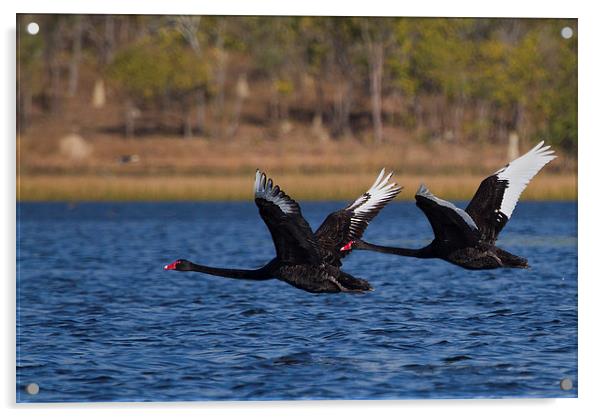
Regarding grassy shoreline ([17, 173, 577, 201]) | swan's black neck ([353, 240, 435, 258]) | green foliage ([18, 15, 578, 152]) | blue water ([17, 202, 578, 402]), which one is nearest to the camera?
blue water ([17, 202, 578, 402])

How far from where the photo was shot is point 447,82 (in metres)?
45.9

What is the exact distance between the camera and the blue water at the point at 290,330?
43.4 ft

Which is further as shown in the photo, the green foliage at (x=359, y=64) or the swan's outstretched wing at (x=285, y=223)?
the green foliage at (x=359, y=64)

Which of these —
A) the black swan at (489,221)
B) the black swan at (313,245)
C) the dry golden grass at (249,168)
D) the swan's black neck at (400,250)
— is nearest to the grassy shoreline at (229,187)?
the dry golden grass at (249,168)

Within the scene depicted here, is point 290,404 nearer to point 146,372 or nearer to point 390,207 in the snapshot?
point 146,372

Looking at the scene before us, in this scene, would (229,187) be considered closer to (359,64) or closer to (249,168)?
(249,168)

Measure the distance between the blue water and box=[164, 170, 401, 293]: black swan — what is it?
2.78ft

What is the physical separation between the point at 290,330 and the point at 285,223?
3.92 m

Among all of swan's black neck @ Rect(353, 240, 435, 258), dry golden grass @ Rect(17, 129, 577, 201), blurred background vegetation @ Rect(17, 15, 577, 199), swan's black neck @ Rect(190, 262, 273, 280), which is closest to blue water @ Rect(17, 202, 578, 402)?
swan's black neck @ Rect(190, 262, 273, 280)

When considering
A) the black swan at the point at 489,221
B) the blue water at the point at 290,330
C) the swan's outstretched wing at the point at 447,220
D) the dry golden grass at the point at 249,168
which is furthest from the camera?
the dry golden grass at the point at 249,168

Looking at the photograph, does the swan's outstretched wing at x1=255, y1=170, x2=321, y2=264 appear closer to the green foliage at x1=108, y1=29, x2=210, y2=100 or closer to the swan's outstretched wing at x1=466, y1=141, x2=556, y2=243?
the swan's outstretched wing at x1=466, y1=141, x2=556, y2=243

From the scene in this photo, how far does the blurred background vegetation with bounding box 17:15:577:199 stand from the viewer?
120ft

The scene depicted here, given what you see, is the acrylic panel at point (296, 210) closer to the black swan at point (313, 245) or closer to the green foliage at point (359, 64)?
the black swan at point (313, 245)

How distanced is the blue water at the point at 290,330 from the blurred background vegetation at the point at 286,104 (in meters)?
7.50
